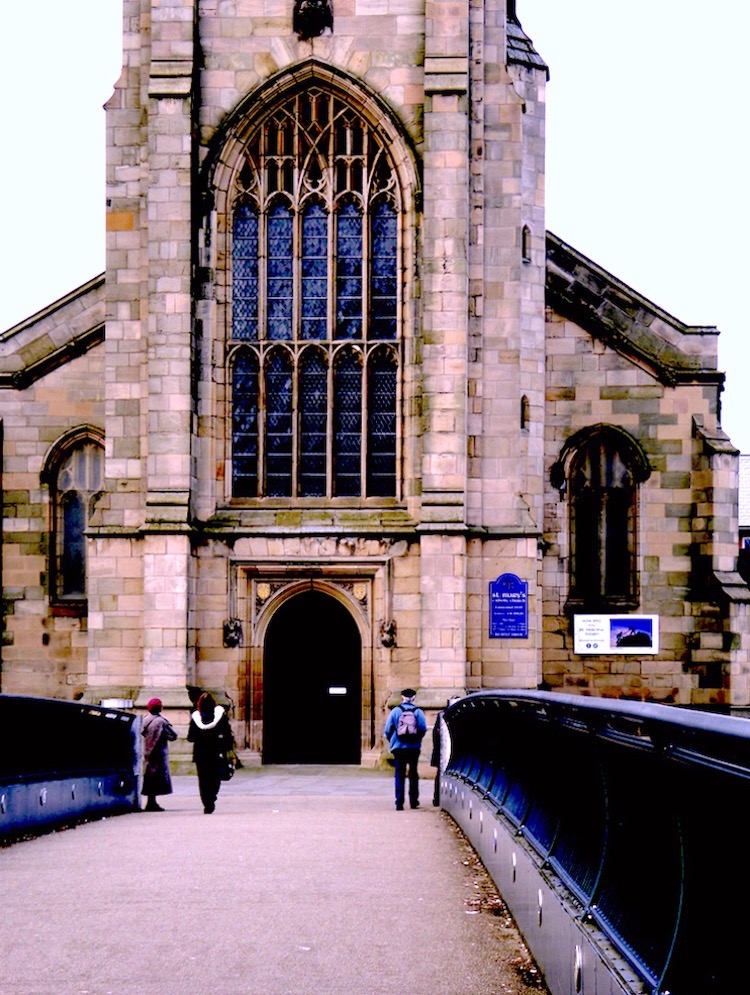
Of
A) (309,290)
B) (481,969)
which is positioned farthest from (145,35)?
(481,969)

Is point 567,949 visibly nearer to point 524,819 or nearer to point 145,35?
point 524,819

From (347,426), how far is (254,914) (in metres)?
17.5

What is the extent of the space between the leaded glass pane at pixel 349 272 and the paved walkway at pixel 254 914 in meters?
12.3

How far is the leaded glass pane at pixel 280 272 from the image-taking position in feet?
88.1

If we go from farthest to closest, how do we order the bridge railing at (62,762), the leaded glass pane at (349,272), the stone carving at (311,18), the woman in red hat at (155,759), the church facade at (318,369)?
the leaded glass pane at (349,272) → the stone carving at (311,18) → the church facade at (318,369) → the woman in red hat at (155,759) → the bridge railing at (62,762)

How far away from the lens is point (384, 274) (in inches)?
1051

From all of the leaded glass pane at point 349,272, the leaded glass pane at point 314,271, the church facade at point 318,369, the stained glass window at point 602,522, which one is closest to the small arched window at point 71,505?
the church facade at point 318,369

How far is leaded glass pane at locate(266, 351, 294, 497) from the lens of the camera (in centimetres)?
2658

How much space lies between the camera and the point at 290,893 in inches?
407

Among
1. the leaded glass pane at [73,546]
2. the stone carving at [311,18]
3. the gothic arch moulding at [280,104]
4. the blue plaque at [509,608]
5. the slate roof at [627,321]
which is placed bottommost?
the blue plaque at [509,608]

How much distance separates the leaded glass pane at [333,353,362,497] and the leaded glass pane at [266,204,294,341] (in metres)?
1.15

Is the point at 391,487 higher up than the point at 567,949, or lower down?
higher up

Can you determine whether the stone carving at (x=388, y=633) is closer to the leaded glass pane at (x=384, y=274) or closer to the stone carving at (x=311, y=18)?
the leaded glass pane at (x=384, y=274)

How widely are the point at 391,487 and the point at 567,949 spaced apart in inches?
781
